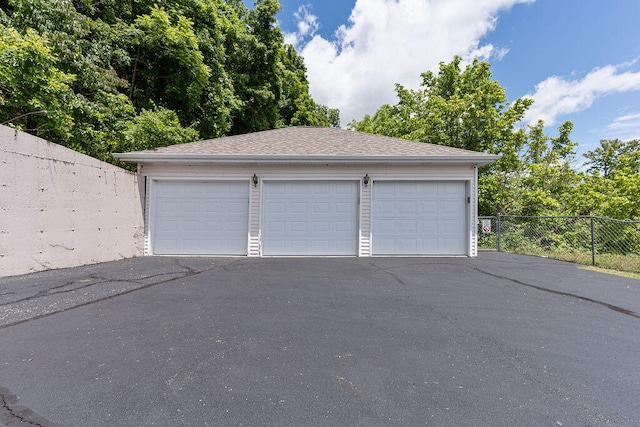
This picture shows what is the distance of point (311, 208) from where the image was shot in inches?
307

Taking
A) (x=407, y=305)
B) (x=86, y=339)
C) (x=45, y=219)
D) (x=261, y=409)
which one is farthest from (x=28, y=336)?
(x=407, y=305)

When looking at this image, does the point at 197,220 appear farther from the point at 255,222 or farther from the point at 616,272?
the point at 616,272

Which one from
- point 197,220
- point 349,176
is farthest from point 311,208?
point 197,220


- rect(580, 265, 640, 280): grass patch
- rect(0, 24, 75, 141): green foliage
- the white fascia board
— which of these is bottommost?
rect(580, 265, 640, 280): grass patch

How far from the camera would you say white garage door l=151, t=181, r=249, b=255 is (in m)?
7.74

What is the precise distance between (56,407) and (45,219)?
514cm

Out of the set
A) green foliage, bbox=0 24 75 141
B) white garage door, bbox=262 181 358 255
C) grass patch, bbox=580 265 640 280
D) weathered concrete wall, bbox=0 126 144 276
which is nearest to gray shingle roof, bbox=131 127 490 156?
white garage door, bbox=262 181 358 255

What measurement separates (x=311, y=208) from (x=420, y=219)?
301cm

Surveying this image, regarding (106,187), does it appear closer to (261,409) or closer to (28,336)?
(28,336)

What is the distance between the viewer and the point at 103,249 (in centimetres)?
661

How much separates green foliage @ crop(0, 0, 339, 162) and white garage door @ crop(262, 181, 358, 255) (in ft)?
16.3

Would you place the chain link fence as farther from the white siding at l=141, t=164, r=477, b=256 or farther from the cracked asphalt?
the cracked asphalt

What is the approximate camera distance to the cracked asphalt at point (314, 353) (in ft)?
5.90

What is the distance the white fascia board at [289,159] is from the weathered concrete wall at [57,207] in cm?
81
